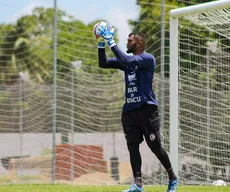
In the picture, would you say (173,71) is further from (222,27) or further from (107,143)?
(107,143)

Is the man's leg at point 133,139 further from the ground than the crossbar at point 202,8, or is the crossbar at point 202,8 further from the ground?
the crossbar at point 202,8

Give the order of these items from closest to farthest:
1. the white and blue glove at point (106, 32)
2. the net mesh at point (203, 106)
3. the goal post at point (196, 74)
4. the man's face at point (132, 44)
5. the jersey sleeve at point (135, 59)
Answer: the jersey sleeve at point (135, 59) → the white and blue glove at point (106, 32) → the man's face at point (132, 44) → the goal post at point (196, 74) → the net mesh at point (203, 106)

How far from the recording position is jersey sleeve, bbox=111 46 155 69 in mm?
7652

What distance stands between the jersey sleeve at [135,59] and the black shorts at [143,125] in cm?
47

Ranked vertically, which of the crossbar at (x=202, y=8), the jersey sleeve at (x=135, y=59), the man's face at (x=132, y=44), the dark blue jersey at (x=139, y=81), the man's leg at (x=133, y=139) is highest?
the crossbar at (x=202, y=8)

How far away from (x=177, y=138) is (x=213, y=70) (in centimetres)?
388

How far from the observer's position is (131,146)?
7969 mm

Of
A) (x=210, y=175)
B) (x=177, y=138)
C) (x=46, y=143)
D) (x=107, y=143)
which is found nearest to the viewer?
(x=177, y=138)

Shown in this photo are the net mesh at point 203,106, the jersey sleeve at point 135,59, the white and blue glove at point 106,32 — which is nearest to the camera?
the jersey sleeve at point 135,59

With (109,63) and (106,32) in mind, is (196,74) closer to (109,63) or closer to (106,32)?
(109,63)

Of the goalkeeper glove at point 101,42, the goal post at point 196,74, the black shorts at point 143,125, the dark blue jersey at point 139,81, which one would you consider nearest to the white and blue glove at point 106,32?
the goalkeeper glove at point 101,42

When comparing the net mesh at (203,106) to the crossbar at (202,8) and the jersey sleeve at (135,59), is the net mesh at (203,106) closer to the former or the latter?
the crossbar at (202,8)

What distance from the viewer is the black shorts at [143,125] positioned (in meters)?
7.90

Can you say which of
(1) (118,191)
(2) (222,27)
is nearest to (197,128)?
(2) (222,27)
